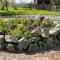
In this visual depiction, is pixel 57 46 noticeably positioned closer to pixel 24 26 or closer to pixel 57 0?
pixel 24 26

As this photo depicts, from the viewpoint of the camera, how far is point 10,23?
895 centimetres

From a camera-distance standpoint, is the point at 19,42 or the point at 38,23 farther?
the point at 38,23

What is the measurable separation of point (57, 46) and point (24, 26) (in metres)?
1.28

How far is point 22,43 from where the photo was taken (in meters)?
7.96

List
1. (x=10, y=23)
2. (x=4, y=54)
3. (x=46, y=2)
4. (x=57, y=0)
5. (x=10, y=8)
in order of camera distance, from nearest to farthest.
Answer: (x=4, y=54) < (x=10, y=23) < (x=10, y=8) < (x=57, y=0) < (x=46, y=2)

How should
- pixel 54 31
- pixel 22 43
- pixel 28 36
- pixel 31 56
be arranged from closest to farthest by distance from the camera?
pixel 31 56 → pixel 22 43 → pixel 28 36 → pixel 54 31

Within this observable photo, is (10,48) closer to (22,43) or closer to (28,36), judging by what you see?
(22,43)

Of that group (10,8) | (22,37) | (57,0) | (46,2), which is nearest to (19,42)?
(22,37)

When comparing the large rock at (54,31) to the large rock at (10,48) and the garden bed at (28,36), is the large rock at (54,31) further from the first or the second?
the large rock at (10,48)

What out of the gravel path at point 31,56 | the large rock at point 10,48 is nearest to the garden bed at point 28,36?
the large rock at point 10,48

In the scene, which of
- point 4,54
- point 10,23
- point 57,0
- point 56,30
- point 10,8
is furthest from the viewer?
point 57,0

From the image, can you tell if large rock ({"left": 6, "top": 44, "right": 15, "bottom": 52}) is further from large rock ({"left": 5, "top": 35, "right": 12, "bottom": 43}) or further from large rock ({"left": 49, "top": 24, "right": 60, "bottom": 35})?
large rock ({"left": 49, "top": 24, "right": 60, "bottom": 35})

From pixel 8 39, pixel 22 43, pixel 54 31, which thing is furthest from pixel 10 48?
pixel 54 31

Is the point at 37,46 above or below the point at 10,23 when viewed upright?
below
